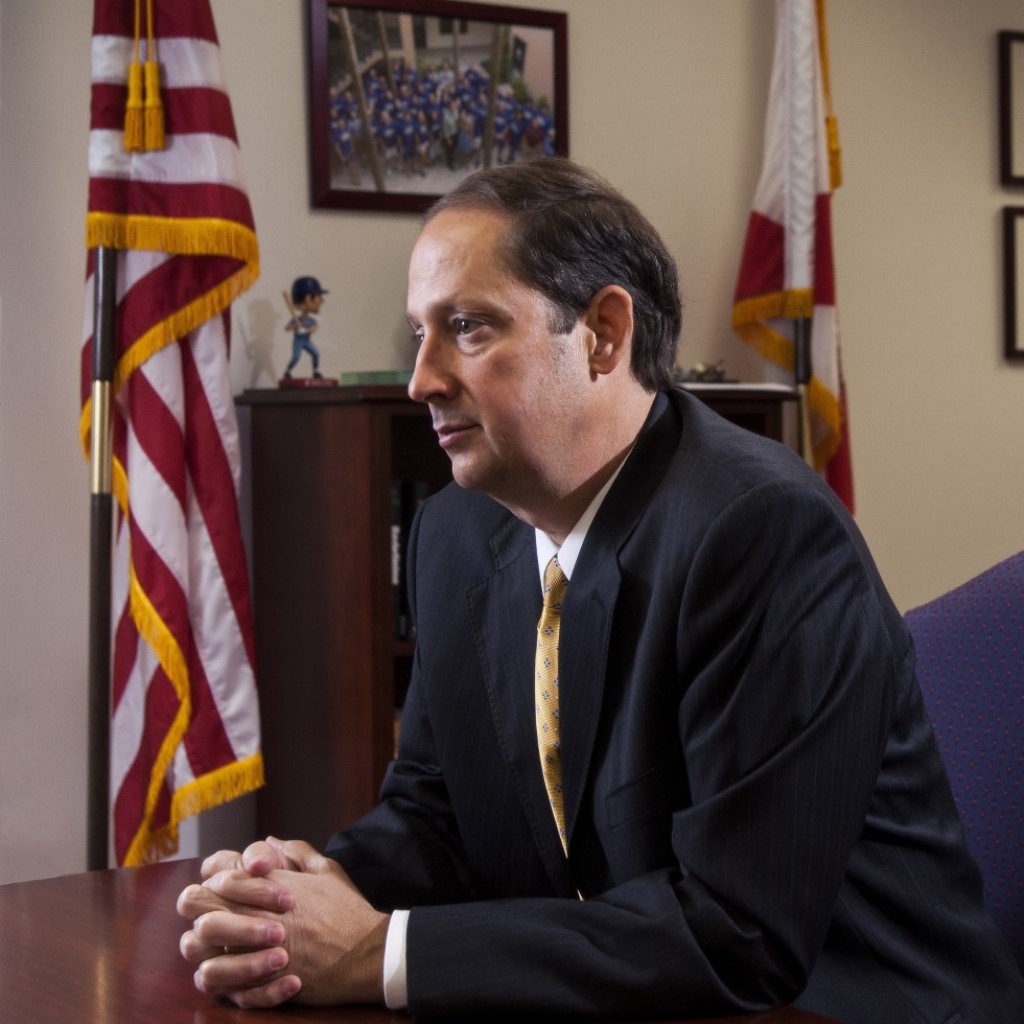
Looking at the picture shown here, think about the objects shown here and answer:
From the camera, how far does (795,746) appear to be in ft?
4.34

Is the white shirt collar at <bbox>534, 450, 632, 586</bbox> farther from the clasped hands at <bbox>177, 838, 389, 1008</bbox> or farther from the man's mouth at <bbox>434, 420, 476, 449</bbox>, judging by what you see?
the clasped hands at <bbox>177, 838, 389, 1008</bbox>

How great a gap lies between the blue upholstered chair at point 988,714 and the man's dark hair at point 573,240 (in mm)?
426

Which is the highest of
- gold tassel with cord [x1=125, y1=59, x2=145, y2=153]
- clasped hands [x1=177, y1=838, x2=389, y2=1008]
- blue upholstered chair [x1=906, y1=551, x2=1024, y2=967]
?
gold tassel with cord [x1=125, y1=59, x2=145, y2=153]

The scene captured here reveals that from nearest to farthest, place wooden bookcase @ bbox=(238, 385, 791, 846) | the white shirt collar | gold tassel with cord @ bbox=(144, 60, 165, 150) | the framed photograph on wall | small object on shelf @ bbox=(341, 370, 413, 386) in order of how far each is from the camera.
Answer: the white shirt collar
gold tassel with cord @ bbox=(144, 60, 165, 150)
wooden bookcase @ bbox=(238, 385, 791, 846)
small object on shelf @ bbox=(341, 370, 413, 386)
the framed photograph on wall

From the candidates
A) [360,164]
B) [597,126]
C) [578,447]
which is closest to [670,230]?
[597,126]

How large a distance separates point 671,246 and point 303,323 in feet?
3.79

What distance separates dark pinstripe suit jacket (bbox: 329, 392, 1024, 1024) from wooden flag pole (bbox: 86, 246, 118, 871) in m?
1.63

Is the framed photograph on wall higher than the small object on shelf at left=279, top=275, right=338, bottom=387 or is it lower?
higher

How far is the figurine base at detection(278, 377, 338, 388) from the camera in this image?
11.4 feet

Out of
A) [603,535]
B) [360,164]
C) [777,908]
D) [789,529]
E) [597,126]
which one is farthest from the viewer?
[597,126]

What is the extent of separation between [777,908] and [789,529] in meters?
0.34

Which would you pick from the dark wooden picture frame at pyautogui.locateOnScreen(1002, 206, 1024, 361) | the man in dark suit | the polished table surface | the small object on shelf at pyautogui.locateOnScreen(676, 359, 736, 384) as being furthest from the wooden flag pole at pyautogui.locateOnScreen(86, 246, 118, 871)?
the dark wooden picture frame at pyautogui.locateOnScreen(1002, 206, 1024, 361)

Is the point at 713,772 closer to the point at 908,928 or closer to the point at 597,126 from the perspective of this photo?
the point at 908,928

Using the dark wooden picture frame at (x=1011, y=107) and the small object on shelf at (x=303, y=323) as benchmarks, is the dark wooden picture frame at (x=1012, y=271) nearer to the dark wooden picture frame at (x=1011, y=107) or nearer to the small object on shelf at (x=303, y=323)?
the dark wooden picture frame at (x=1011, y=107)
